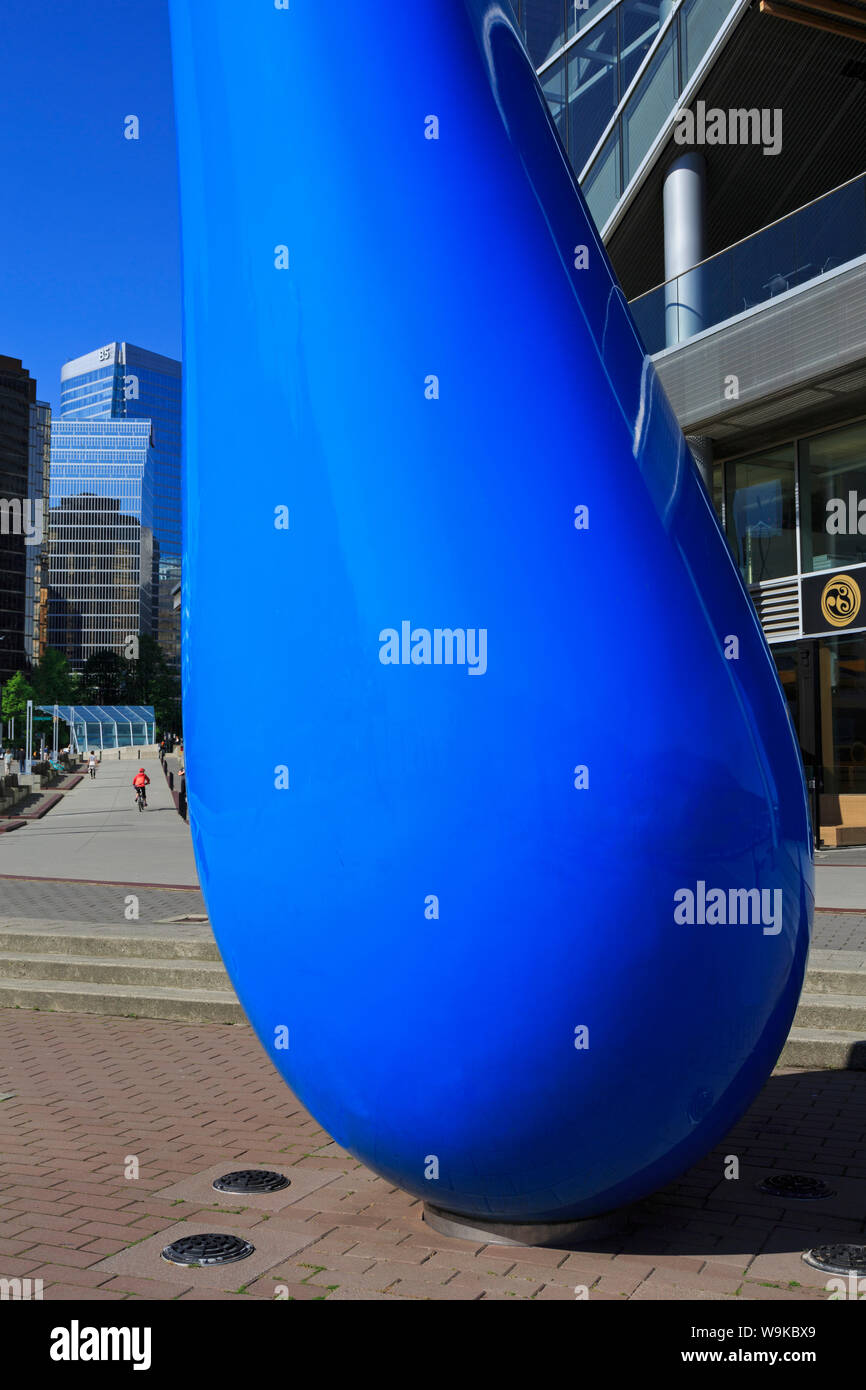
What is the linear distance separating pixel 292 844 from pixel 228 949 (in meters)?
0.56

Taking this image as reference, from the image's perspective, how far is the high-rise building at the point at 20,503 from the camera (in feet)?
476

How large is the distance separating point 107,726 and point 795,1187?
113 m

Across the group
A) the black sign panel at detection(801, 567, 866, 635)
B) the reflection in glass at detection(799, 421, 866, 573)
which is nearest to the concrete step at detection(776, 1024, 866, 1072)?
the black sign panel at detection(801, 567, 866, 635)

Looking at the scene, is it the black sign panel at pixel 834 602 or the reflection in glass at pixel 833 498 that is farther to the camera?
the reflection in glass at pixel 833 498

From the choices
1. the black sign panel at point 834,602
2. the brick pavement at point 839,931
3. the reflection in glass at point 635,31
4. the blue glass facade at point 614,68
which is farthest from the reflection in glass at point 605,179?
the brick pavement at point 839,931

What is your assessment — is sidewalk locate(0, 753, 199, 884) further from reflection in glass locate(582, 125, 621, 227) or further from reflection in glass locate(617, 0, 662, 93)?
reflection in glass locate(617, 0, 662, 93)

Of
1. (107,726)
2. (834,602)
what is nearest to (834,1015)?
(834,602)

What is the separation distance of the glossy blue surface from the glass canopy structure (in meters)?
109

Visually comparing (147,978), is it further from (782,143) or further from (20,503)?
(20,503)

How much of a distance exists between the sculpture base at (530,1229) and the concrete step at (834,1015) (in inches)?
128

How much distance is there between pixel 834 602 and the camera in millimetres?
18781

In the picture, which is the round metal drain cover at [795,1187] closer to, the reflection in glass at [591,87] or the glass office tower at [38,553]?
the reflection in glass at [591,87]

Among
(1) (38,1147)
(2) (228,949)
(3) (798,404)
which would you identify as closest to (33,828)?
(3) (798,404)
